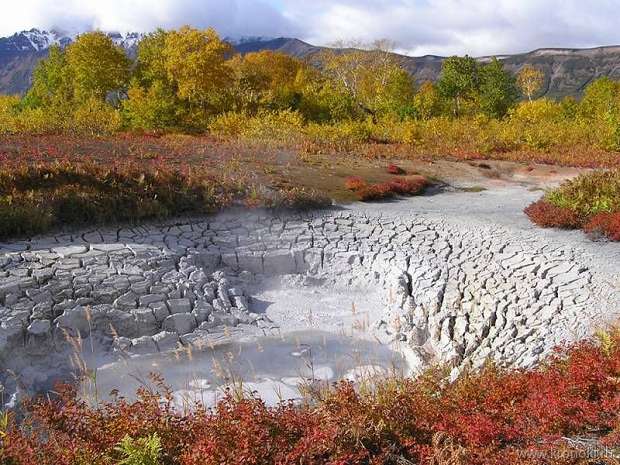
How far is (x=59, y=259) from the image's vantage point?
34.8 ft

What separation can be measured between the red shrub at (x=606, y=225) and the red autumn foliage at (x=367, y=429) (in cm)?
603

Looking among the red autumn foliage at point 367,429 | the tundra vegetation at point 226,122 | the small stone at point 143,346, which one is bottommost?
the small stone at point 143,346

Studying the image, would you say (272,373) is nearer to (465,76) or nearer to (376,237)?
(376,237)

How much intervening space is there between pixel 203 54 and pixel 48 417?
38.3 meters

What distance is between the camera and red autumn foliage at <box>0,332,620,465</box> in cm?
470

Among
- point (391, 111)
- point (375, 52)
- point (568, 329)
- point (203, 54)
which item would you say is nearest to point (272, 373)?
point (568, 329)

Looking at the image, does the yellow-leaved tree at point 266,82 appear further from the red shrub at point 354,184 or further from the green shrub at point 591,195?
the green shrub at point 591,195

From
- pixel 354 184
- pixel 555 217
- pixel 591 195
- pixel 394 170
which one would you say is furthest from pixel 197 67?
pixel 555 217

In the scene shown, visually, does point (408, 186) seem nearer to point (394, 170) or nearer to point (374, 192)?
point (374, 192)

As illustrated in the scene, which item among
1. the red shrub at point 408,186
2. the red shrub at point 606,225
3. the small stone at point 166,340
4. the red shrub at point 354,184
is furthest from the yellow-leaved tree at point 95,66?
the red shrub at point 606,225

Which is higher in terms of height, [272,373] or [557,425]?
[557,425]

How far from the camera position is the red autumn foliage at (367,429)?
4.70 m

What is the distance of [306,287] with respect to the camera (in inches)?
470

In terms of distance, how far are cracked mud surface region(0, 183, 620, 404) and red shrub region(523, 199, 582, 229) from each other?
1.24 feet
